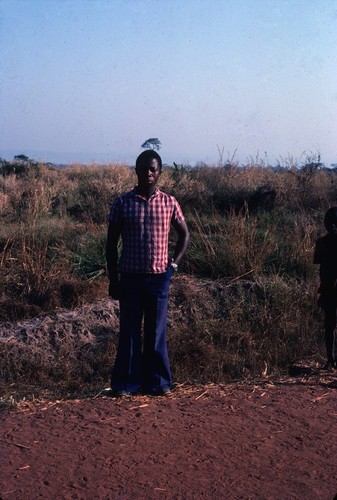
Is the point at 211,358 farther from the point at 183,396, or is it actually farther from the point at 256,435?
the point at 256,435

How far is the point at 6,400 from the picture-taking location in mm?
5754

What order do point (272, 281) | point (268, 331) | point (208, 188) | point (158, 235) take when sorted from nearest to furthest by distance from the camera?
point (158, 235)
point (268, 331)
point (272, 281)
point (208, 188)

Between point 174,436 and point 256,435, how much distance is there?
57cm

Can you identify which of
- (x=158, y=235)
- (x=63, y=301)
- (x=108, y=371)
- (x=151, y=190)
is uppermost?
(x=151, y=190)

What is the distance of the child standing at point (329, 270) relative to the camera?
6.58 meters

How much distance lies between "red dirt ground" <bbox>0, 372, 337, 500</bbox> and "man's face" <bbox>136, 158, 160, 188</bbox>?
1711mm

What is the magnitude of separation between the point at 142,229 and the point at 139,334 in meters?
0.87

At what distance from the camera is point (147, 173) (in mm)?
5672

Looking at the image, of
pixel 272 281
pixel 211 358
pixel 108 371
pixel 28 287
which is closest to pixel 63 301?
pixel 28 287

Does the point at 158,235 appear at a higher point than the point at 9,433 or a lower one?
higher

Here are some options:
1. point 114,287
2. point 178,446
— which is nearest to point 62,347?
point 114,287

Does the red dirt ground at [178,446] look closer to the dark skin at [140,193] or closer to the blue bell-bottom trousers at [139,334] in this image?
the blue bell-bottom trousers at [139,334]

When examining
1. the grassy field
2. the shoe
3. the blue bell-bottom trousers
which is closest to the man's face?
the blue bell-bottom trousers

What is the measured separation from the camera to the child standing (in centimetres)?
658
